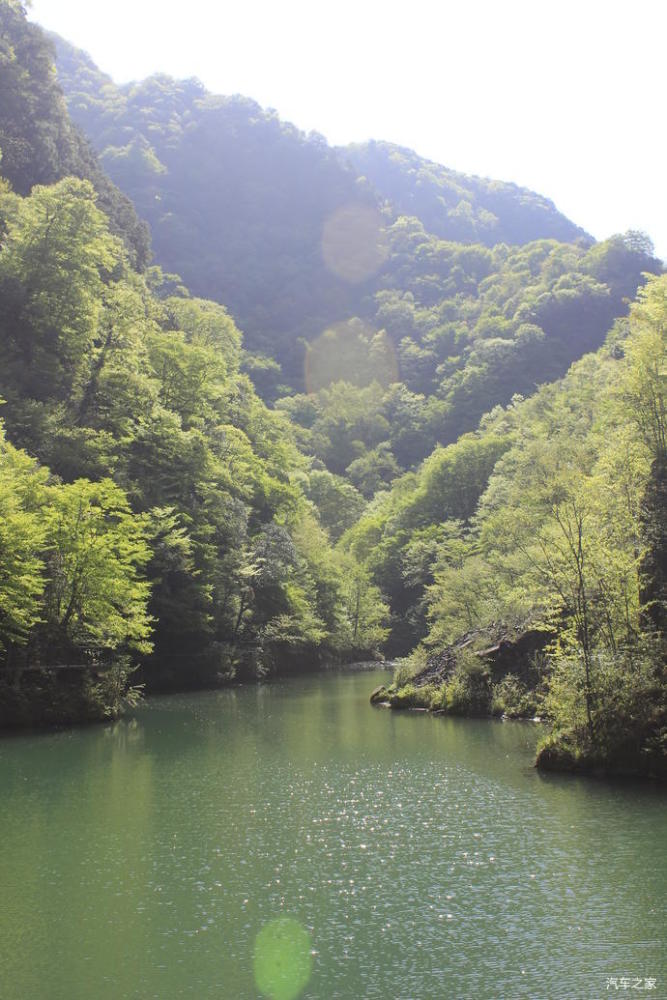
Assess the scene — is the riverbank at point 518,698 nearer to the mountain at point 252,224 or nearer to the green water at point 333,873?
the green water at point 333,873

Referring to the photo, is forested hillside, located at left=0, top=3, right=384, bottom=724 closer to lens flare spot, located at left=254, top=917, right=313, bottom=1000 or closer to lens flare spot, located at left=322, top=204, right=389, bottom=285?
lens flare spot, located at left=254, top=917, right=313, bottom=1000

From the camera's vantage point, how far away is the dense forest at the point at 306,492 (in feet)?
90.9

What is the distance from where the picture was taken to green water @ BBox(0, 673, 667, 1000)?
1123 cm

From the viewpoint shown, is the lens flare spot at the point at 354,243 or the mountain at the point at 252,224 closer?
the mountain at the point at 252,224

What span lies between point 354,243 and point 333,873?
184099 millimetres

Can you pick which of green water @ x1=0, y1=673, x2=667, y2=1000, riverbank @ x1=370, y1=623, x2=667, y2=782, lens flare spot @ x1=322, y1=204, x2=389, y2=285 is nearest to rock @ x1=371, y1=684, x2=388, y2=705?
riverbank @ x1=370, y1=623, x2=667, y2=782

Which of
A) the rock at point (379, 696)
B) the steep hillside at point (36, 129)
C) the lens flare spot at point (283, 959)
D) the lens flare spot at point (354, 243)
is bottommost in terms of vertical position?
the lens flare spot at point (283, 959)

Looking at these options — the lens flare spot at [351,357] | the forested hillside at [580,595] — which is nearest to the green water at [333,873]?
the forested hillside at [580,595]

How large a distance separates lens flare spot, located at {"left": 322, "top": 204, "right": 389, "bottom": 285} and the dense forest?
138 feet

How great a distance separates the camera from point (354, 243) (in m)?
187

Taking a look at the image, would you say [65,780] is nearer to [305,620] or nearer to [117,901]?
[117,901]

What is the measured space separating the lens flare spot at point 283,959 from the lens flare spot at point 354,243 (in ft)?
582

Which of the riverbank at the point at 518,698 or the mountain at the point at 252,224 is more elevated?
the mountain at the point at 252,224

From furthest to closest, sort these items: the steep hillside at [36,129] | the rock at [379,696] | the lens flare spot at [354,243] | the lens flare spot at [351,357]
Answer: the lens flare spot at [354,243] < the lens flare spot at [351,357] < the steep hillside at [36,129] < the rock at [379,696]
